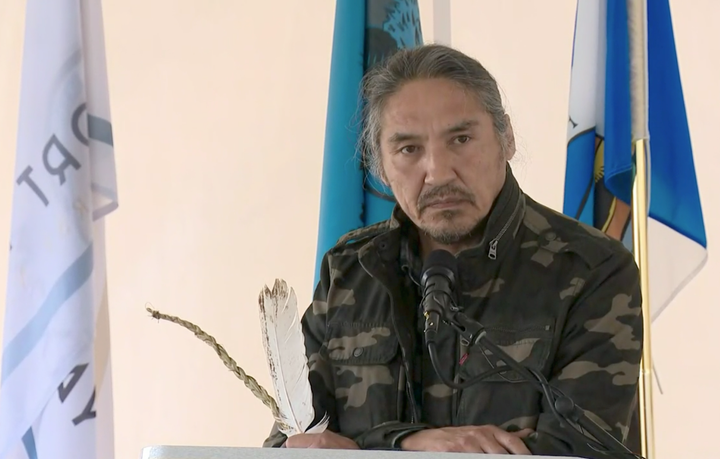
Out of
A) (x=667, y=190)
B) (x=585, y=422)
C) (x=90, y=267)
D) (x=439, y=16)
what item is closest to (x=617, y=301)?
(x=585, y=422)

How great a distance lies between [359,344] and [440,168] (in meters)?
0.36

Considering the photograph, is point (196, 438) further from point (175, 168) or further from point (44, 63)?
point (44, 63)

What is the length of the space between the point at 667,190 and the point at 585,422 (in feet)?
4.86

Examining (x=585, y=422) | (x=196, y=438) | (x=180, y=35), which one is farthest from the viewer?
(x=180, y=35)

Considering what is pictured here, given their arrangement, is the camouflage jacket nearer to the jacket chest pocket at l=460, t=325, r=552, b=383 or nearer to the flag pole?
the jacket chest pocket at l=460, t=325, r=552, b=383

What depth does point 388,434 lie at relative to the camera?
1.36 m

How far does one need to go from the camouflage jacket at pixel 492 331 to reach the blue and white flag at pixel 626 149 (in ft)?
2.10

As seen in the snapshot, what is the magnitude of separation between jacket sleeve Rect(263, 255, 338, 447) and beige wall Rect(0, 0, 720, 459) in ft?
4.37

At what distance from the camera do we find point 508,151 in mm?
1756

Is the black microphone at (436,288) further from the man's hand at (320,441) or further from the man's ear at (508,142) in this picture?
the man's ear at (508,142)

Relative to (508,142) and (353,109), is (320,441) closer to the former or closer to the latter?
(508,142)

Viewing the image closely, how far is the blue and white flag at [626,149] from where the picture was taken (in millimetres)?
2254

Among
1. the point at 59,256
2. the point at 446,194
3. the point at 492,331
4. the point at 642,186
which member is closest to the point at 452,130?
the point at 446,194

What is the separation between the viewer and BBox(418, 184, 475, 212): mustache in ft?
5.36
